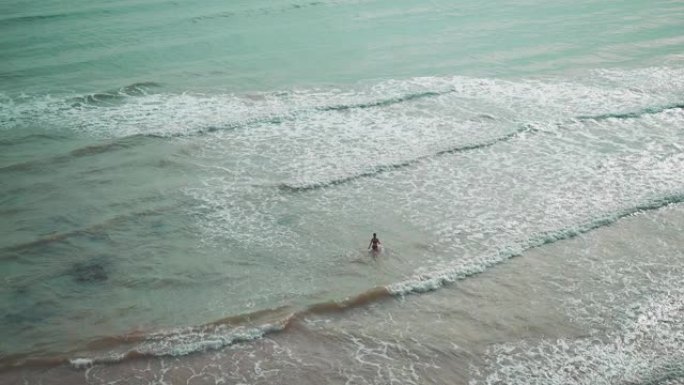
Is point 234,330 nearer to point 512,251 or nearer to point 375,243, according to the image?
point 375,243

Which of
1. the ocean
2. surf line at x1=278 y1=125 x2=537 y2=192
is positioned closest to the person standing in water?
the ocean

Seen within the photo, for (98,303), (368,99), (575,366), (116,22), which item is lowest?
(575,366)

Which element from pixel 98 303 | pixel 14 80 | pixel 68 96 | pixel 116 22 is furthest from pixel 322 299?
pixel 116 22

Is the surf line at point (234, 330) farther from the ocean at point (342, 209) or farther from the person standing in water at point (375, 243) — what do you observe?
the person standing in water at point (375, 243)

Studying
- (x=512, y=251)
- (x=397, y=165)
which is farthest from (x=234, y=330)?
(x=397, y=165)

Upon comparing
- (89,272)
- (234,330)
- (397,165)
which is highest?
(397,165)

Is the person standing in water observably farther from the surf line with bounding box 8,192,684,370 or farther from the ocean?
the surf line with bounding box 8,192,684,370

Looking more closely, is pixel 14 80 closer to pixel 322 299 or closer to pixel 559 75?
pixel 322 299
